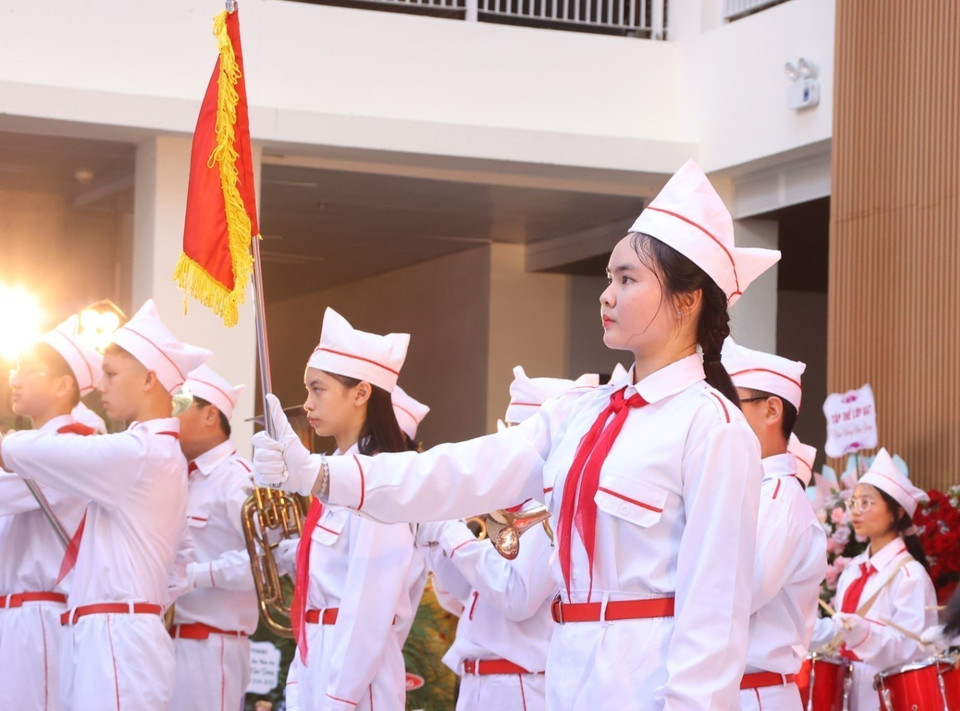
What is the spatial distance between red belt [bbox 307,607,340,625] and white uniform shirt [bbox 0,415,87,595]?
3.92 feet

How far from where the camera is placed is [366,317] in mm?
16859

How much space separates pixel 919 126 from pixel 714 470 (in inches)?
250

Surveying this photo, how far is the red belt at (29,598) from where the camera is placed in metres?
5.92

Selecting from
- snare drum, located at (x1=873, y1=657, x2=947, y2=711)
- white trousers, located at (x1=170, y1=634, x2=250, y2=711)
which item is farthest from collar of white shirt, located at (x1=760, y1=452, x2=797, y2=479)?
white trousers, located at (x1=170, y1=634, x2=250, y2=711)

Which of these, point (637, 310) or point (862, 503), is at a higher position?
point (637, 310)

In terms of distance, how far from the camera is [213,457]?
7227mm

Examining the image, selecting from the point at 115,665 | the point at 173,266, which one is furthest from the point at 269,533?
the point at 173,266

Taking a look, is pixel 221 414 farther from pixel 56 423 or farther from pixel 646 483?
pixel 646 483

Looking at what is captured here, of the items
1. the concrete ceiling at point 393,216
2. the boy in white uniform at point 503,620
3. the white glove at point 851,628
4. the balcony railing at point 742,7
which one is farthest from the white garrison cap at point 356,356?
the balcony railing at point 742,7

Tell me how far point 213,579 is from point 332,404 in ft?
5.62

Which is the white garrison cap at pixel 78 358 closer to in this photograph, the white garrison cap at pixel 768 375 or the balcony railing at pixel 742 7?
the white garrison cap at pixel 768 375

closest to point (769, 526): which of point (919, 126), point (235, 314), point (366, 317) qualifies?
point (235, 314)

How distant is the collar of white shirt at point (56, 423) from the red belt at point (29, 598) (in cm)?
66

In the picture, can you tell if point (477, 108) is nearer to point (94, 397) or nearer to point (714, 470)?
point (94, 397)
